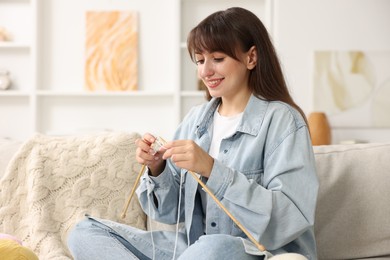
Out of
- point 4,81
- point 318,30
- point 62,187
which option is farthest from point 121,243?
point 4,81

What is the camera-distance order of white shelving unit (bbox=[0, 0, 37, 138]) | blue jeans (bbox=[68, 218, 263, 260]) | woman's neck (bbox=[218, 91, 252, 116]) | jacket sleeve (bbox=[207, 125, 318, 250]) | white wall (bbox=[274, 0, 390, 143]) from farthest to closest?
white shelving unit (bbox=[0, 0, 37, 138])
white wall (bbox=[274, 0, 390, 143])
woman's neck (bbox=[218, 91, 252, 116])
blue jeans (bbox=[68, 218, 263, 260])
jacket sleeve (bbox=[207, 125, 318, 250])

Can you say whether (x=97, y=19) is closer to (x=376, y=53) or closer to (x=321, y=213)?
(x=376, y=53)

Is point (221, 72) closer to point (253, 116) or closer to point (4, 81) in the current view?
point (253, 116)

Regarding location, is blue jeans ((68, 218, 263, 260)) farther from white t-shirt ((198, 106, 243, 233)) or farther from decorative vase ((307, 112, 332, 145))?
decorative vase ((307, 112, 332, 145))

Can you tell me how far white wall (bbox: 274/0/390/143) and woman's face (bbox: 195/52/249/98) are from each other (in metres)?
2.66

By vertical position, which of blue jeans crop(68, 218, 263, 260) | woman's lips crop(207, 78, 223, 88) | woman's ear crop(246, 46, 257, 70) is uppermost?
woman's ear crop(246, 46, 257, 70)

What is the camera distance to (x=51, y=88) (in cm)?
480

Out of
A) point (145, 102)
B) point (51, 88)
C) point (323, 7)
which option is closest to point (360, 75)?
point (323, 7)

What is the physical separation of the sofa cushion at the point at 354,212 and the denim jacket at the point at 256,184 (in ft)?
0.82

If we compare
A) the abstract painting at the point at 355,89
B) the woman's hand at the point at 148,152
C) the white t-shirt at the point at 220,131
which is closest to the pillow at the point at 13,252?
the woman's hand at the point at 148,152

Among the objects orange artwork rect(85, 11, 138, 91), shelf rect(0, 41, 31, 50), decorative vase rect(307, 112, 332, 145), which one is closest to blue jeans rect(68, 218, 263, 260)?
decorative vase rect(307, 112, 332, 145)

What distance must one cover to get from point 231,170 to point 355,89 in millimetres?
3202

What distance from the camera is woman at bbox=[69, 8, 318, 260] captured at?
158 cm

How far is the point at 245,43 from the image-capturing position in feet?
6.00
